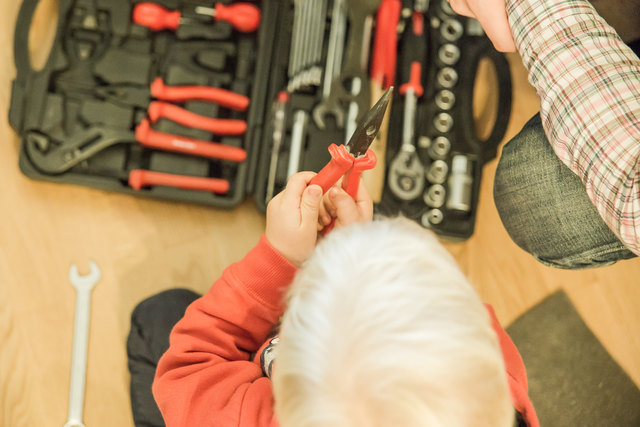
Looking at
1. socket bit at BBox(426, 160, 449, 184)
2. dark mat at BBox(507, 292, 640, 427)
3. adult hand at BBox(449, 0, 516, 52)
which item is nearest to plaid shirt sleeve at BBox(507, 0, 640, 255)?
adult hand at BBox(449, 0, 516, 52)

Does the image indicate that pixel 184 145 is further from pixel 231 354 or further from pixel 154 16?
pixel 231 354

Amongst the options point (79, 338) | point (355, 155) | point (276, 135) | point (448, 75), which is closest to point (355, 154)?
point (355, 155)

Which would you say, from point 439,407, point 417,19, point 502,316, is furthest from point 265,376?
point 417,19

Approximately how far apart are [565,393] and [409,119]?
20.4 inches

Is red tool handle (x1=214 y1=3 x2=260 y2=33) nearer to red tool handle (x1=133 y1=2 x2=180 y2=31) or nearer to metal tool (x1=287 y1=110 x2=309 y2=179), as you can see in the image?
red tool handle (x1=133 y1=2 x2=180 y2=31)

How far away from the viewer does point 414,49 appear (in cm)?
88

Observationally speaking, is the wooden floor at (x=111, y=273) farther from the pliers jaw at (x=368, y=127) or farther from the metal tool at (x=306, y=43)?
the pliers jaw at (x=368, y=127)

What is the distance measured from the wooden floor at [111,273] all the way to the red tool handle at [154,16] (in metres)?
0.18

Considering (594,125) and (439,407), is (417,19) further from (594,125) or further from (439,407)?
(439,407)

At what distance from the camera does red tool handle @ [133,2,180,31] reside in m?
0.84

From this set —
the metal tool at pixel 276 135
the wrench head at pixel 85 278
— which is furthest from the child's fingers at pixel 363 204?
the wrench head at pixel 85 278

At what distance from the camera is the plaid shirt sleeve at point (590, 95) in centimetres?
51

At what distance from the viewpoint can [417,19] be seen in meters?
0.88

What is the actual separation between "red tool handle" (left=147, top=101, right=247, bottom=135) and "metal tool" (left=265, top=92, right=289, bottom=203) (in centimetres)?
5
